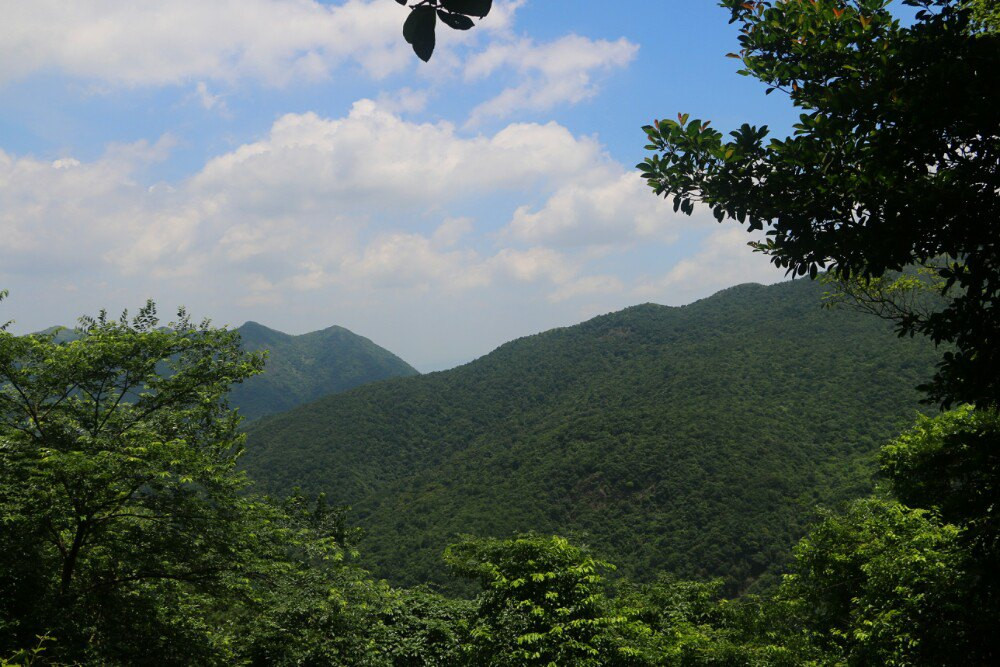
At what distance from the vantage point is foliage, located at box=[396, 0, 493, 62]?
79.0 inches

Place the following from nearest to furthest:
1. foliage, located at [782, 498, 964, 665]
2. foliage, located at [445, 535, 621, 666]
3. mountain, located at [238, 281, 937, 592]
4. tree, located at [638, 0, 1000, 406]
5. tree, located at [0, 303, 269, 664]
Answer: tree, located at [638, 0, 1000, 406] → foliage, located at [782, 498, 964, 665] → tree, located at [0, 303, 269, 664] → foliage, located at [445, 535, 621, 666] → mountain, located at [238, 281, 937, 592]

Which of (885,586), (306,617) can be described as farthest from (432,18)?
(306,617)

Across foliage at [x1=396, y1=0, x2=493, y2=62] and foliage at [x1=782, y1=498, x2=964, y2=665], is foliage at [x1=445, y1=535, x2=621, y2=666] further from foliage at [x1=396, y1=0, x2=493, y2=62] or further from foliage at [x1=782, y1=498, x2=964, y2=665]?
foliage at [x1=396, y1=0, x2=493, y2=62]

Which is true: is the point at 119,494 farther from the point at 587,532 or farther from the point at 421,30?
the point at 421,30

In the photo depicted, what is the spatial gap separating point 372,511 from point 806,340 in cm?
5888

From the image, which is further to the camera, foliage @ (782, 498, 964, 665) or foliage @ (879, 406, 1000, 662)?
foliage @ (782, 498, 964, 665)

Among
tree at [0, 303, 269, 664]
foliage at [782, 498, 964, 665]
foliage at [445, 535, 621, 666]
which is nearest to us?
foliage at [782, 498, 964, 665]

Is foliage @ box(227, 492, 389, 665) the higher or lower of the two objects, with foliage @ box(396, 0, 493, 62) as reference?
lower

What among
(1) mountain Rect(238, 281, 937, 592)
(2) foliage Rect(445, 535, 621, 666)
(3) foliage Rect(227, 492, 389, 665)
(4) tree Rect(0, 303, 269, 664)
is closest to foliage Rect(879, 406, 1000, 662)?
(2) foliage Rect(445, 535, 621, 666)

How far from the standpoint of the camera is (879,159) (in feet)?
14.8

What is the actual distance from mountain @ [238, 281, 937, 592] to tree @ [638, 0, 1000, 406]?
32955 mm

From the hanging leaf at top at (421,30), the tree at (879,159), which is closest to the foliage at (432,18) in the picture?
the hanging leaf at top at (421,30)

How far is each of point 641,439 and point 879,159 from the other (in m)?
68.5

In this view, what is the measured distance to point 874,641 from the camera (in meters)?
7.77
